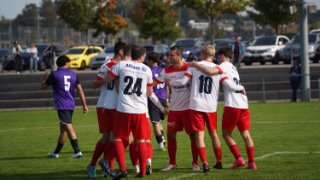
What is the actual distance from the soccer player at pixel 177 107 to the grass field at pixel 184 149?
345 mm

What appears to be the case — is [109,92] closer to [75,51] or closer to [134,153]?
[134,153]

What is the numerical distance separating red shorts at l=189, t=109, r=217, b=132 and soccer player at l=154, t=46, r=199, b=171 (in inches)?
6.6

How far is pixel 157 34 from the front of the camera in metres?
68.9

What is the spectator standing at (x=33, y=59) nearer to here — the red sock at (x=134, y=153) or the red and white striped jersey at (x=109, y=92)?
the red and white striped jersey at (x=109, y=92)

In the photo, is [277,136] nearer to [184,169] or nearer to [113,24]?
[184,169]

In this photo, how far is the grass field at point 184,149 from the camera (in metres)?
12.5

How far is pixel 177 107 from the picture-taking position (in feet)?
42.2

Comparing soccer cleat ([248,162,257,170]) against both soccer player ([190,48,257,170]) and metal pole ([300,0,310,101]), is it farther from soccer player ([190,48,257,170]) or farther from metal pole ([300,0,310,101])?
metal pole ([300,0,310,101])

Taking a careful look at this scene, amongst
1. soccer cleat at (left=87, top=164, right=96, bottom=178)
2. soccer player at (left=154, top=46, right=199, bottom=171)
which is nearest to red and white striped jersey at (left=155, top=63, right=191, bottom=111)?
soccer player at (left=154, top=46, right=199, bottom=171)

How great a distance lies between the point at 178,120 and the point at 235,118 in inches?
38.1

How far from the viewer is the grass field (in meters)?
12.5

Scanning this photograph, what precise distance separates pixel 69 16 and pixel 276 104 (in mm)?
38953

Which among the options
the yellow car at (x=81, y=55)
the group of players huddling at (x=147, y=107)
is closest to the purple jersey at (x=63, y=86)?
the group of players huddling at (x=147, y=107)

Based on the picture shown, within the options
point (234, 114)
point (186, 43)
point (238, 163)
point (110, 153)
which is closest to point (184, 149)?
point (238, 163)
